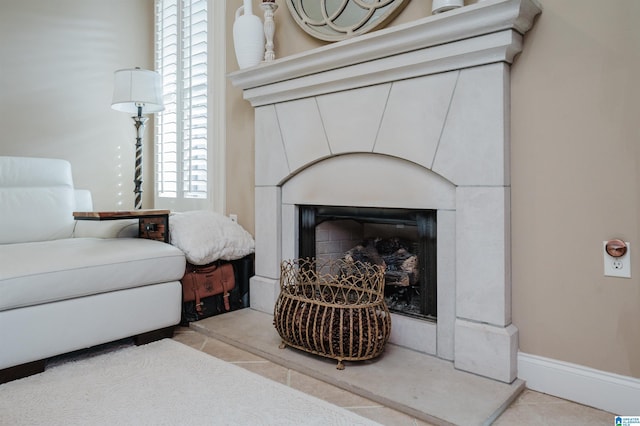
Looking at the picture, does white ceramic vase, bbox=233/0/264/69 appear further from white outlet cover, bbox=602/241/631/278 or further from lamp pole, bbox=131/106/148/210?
white outlet cover, bbox=602/241/631/278

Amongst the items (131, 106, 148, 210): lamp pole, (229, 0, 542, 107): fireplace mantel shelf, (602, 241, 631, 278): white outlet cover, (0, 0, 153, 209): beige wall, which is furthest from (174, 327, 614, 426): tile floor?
(0, 0, 153, 209): beige wall

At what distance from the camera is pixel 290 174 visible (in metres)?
2.44

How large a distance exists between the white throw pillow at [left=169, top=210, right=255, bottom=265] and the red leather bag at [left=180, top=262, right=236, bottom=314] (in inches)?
2.8

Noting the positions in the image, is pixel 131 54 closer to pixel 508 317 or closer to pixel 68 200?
pixel 68 200

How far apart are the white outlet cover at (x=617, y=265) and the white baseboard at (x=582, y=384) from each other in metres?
0.35

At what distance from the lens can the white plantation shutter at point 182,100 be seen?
10.6 feet

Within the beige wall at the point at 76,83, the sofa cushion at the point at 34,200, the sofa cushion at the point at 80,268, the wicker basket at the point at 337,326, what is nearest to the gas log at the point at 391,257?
the wicker basket at the point at 337,326

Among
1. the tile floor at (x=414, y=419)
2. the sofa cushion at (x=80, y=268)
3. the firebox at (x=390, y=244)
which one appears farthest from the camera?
the firebox at (x=390, y=244)

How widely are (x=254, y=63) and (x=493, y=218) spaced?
1.61 m

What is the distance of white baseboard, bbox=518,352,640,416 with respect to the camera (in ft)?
4.72

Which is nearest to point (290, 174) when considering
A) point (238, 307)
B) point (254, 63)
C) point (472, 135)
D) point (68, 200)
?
point (254, 63)

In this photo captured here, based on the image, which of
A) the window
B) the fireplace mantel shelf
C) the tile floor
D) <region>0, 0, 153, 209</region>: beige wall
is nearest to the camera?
the tile floor

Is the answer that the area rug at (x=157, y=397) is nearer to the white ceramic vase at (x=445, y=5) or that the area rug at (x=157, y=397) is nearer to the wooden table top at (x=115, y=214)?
the wooden table top at (x=115, y=214)

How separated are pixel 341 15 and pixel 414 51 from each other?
0.55 metres
